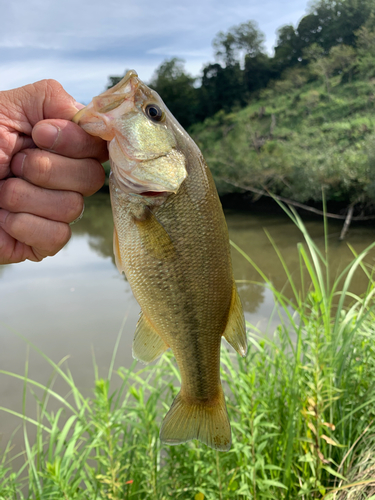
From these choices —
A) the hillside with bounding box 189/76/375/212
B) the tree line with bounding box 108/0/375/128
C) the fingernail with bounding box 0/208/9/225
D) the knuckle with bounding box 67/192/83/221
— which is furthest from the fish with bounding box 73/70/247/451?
the tree line with bounding box 108/0/375/128

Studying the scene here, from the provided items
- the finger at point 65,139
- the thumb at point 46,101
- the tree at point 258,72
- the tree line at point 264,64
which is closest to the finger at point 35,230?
the finger at point 65,139

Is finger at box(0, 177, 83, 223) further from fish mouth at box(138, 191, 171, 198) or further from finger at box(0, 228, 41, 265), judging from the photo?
fish mouth at box(138, 191, 171, 198)

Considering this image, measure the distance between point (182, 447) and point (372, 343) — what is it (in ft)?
4.82

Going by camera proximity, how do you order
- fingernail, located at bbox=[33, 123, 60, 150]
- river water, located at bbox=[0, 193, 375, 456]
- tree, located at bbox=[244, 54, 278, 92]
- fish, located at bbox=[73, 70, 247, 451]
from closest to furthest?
fish, located at bbox=[73, 70, 247, 451] < fingernail, located at bbox=[33, 123, 60, 150] < river water, located at bbox=[0, 193, 375, 456] < tree, located at bbox=[244, 54, 278, 92]

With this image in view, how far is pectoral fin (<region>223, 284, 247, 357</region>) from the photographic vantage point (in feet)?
3.76

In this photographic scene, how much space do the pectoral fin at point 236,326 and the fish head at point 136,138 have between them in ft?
1.30

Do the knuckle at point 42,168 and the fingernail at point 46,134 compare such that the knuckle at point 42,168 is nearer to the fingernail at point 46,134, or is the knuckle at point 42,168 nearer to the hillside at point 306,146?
the fingernail at point 46,134

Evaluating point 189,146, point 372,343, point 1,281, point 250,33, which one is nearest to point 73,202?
point 189,146

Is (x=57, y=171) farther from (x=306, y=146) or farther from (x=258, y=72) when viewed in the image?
(x=258, y=72)

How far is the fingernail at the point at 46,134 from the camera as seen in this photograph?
3.85ft

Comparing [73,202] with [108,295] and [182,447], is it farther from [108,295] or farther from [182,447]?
[108,295]

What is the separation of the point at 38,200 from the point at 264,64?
41.3 meters

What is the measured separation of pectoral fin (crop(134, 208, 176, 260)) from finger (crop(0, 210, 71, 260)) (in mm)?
394

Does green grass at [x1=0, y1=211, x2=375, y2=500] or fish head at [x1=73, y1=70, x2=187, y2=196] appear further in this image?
green grass at [x1=0, y1=211, x2=375, y2=500]
